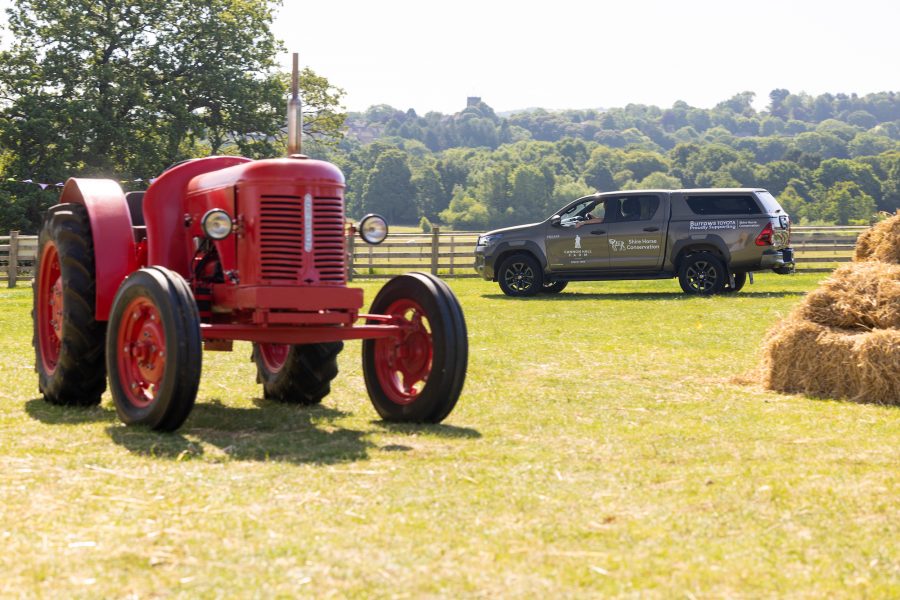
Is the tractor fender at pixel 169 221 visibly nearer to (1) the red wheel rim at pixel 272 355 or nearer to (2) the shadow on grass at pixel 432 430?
(1) the red wheel rim at pixel 272 355

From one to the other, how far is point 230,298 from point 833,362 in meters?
4.67

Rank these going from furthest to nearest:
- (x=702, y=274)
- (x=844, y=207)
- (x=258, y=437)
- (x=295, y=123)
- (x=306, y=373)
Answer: (x=844, y=207), (x=702, y=274), (x=306, y=373), (x=295, y=123), (x=258, y=437)

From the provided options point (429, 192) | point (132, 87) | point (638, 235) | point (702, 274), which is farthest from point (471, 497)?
point (429, 192)

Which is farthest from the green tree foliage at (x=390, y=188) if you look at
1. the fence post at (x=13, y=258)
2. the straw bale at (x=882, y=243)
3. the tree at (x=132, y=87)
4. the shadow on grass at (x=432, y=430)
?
the shadow on grass at (x=432, y=430)

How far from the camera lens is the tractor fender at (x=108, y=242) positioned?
28.1 ft

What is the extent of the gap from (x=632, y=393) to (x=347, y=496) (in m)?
4.35

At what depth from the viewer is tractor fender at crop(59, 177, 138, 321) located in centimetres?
855

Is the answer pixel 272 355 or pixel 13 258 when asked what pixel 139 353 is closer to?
pixel 272 355

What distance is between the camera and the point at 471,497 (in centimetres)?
568

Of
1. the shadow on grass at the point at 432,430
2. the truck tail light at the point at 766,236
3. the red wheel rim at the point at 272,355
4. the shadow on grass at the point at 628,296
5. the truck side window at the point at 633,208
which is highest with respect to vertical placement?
the truck side window at the point at 633,208

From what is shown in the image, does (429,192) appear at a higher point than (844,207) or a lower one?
higher

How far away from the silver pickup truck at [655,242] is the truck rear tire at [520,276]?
19 millimetres

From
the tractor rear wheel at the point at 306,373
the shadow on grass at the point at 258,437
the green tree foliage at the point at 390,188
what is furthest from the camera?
A: the green tree foliage at the point at 390,188

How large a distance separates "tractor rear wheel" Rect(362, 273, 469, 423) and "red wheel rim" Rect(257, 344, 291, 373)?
1195 mm
